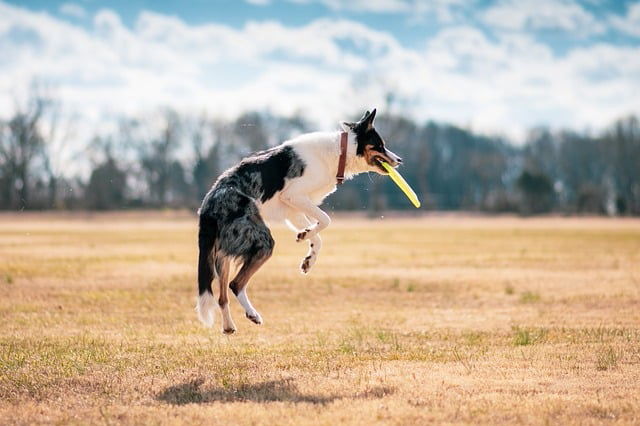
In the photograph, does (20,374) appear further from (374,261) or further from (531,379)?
(374,261)

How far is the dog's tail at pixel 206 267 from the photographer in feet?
33.1

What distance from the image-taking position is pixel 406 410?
7723 mm

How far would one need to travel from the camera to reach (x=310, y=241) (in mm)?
11539

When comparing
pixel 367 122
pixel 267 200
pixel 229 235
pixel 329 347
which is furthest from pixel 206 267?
pixel 367 122

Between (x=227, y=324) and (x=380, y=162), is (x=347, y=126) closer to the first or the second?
(x=380, y=162)

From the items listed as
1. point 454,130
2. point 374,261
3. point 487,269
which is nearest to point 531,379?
point 487,269

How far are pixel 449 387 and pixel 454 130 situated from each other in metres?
151

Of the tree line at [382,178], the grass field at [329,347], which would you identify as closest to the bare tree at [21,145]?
the tree line at [382,178]

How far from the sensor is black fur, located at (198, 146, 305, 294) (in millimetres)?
10289

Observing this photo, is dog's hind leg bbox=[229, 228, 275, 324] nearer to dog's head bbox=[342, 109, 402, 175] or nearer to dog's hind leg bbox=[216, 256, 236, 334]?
dog's hind leg bbox=[216, 256, 236, 334]

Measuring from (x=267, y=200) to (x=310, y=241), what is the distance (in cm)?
102

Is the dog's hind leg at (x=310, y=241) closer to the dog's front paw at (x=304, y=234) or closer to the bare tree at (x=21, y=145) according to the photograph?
the dog's front paw at (x=304, y=234)

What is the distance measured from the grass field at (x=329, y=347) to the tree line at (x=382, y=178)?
4141 cm

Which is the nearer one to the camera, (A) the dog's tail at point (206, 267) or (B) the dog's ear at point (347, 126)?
(A) the dog's tail at point (206, 267)
